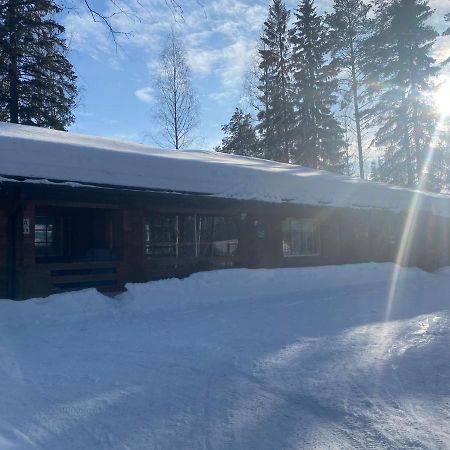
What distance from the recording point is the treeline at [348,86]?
111ft

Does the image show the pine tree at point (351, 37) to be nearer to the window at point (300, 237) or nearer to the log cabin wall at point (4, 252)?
the window at point (300, 237)

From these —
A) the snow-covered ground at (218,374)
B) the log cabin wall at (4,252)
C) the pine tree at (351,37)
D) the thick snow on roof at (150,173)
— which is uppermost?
the pine tree at (351,37)

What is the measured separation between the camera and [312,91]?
34625mm

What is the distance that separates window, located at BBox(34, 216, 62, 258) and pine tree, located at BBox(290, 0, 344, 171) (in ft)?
72.3

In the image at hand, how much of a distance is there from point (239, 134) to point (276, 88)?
23.4 feet

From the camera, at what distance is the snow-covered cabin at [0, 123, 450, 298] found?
10555 mm

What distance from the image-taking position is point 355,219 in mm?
18672

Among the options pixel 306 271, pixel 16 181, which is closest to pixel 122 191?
pixel 16 181

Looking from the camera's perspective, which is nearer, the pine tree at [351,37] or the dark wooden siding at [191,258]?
the dark wooden siding at [191,258]

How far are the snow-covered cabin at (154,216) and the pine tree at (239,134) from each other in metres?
21.9

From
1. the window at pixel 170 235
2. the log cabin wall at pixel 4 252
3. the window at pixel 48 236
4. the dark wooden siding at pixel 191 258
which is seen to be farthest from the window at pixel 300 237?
the log cabin wall at pixel 4 252

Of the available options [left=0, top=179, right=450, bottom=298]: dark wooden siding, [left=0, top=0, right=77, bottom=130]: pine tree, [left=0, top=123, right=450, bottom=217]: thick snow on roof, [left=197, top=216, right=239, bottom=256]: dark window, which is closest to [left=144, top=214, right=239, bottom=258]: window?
[left=197, top=216, right=239, bottom=256]: dark window

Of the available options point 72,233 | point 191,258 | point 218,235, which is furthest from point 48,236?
point 218,235

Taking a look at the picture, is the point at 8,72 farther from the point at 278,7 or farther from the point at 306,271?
the point at 278,7
